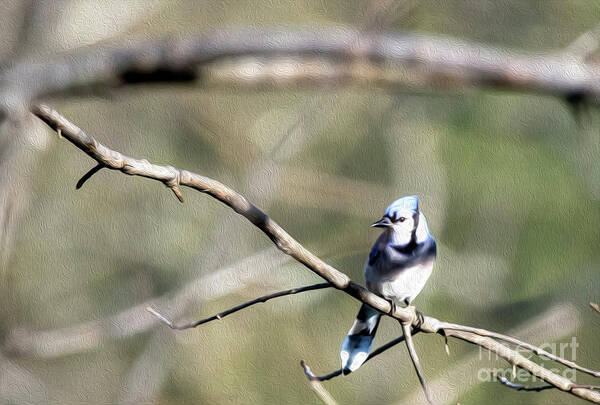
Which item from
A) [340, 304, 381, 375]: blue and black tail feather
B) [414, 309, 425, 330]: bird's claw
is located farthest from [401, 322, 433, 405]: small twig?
[340, 304, 381, 375]: blue and black tail feather

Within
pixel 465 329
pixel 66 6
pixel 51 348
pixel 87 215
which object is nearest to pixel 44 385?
pixel 87 215

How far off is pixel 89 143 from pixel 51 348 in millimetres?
1655

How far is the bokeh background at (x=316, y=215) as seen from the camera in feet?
11.6

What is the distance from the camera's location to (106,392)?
3814 millimetres

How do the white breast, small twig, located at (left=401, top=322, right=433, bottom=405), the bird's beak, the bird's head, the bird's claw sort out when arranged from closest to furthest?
Result: small twig, located at (left=401, top=322, right=433, bottom=405)
the bird's claw
the bird's beak
the bird's head
the white breast

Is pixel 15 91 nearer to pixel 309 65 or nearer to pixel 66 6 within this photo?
pixel 309 65

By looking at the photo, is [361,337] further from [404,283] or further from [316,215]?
[316,215]

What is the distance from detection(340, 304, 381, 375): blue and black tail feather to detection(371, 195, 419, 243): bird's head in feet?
0.98

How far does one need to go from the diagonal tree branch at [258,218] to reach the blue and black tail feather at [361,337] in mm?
618

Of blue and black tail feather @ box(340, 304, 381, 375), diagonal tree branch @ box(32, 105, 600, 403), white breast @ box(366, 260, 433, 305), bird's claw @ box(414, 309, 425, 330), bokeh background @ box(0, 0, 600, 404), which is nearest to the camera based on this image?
diagonal tree branch @ box(32, 105, 600, 403)

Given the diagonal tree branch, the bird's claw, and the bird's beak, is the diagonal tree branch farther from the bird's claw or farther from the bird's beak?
the bird's beak

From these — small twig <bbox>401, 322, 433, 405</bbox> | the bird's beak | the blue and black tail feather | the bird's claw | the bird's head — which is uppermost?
the bird's head

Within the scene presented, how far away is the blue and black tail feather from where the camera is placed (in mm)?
1969

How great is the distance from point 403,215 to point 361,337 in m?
0.44
